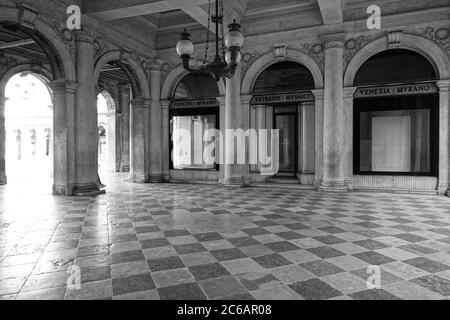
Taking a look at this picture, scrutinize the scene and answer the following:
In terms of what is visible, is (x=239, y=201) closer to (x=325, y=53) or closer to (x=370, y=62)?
(x=325, y=53)

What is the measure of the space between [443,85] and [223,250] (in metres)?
7.93

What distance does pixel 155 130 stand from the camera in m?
11.5

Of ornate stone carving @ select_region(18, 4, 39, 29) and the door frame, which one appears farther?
the door frame

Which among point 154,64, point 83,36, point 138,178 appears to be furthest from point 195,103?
point 83,36

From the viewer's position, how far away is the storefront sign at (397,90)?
28.0 feet

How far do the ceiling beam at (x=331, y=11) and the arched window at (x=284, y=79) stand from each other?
1631 millimetres

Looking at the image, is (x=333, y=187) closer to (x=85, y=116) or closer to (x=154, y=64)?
(x=85, y=116)

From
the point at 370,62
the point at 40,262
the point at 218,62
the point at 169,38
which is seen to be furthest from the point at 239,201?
the point at 169,38

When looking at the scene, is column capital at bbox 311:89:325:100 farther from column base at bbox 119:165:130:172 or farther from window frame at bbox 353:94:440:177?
column base at bbox 119:165:130:172

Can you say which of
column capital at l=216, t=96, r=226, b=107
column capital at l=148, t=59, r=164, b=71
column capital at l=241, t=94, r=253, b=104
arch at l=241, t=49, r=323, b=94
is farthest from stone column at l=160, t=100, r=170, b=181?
arch at l=241, t=49, r=323, b=94

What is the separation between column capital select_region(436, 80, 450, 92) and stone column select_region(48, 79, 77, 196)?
31.4ft

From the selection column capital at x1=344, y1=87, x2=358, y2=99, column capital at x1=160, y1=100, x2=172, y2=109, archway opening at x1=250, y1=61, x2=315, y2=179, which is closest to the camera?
column capital at x1=344, y1=87, x2=358, y2=99

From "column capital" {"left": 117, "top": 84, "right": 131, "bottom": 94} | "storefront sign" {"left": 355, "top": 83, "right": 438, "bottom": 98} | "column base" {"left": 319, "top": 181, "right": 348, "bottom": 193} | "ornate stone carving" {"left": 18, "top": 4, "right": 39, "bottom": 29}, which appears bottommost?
"column base" {"left": 319, "top": 181, "right": 348, "bottom": 193}

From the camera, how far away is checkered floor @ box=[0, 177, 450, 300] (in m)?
2.77
